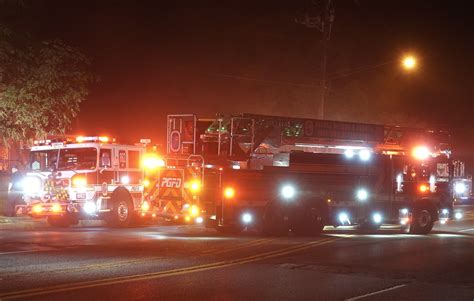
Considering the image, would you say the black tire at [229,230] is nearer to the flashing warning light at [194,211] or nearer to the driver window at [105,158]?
the flashing warning light at [194,211]

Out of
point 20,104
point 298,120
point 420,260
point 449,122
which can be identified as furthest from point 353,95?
point 420,260

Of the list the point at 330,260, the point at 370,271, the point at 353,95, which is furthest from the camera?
the point at 353,95

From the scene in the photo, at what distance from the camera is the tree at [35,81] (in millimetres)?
19375

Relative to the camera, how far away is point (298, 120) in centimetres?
1866

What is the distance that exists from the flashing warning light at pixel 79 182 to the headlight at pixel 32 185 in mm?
970

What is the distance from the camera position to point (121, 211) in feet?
65.2

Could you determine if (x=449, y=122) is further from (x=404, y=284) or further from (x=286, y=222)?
(x=404, y=284)

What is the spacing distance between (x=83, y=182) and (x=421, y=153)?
995 centimetres

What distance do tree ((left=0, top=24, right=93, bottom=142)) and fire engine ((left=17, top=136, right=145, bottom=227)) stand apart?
1.44 m

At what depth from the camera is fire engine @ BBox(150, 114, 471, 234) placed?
16.7 metres

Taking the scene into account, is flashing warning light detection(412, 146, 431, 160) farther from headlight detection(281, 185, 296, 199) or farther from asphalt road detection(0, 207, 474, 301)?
headlight detection(281, 185, 296, 199)

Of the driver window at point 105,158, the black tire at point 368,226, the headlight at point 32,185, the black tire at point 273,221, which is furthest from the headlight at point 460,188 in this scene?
the headlight at point 32,185

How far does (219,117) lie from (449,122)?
2910 cm

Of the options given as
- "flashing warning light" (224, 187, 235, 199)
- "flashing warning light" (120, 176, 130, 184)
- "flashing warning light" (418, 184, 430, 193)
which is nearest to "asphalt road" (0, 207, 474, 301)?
"flashing warning light" (224, 187, 235, 199)
